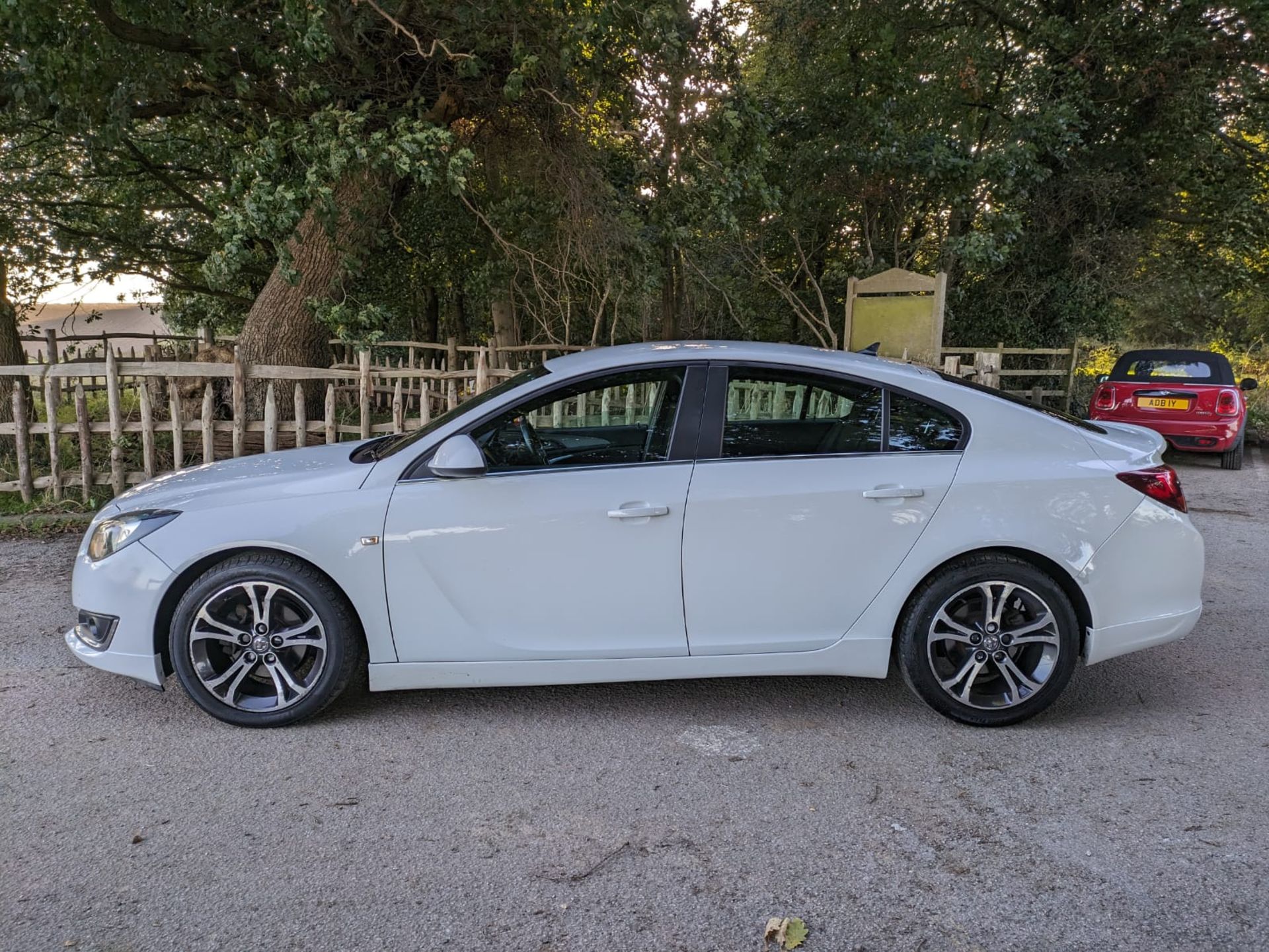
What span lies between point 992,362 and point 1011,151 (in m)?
4.71

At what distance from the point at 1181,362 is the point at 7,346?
14.8 m

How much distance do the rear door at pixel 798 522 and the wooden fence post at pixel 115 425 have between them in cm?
626

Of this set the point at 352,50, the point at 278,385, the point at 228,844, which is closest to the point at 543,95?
the point at 352,50

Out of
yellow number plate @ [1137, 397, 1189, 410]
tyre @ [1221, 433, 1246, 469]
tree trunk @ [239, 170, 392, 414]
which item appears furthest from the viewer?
tyre @ [1221, 433, 1246, 469]

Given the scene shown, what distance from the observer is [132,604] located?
3.41 metres

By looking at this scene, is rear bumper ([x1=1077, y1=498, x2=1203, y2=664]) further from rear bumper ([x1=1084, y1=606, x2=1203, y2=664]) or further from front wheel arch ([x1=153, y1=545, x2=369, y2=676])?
front wheel arch ([x1=153, y1=545, x2=369, y2=676])

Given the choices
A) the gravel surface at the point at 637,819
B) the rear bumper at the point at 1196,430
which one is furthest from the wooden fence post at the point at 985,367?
the gravel surface at the point at 637,819

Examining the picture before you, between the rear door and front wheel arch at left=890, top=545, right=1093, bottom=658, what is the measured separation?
0.54 feet

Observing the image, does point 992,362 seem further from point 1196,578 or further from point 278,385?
point 278,385

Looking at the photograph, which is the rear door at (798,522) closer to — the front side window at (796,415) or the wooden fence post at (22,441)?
the front side window at (796,415)

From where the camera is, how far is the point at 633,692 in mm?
3920

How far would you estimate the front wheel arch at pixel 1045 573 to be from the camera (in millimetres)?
3467

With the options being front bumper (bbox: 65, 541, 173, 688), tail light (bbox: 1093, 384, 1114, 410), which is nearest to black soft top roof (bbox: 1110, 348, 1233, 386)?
tail light (bbox: 1093, 384, 1114, 410)

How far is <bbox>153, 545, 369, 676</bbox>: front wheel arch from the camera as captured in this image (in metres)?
3.41
